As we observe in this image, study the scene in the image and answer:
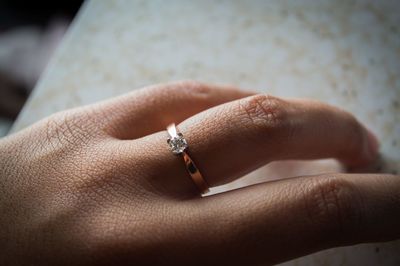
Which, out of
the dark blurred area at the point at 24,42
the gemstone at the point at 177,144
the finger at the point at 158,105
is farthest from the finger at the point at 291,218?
the dark blurred area at the point at 24,42

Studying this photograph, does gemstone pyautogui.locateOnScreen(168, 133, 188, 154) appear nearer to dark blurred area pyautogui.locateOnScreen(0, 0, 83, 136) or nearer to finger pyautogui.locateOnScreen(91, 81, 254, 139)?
finger pyautogui.locateOnScreen(91, 81, 254, 139)

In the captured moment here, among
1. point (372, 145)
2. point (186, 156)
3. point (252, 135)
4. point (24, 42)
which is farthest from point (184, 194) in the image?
point (24, 42)

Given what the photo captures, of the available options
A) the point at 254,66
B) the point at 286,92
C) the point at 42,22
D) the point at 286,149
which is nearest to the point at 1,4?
the point at 42,22

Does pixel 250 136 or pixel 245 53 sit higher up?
pixel 245 53

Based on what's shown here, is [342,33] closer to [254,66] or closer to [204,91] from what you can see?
[254,66]

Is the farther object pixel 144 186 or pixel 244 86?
pixel 244 86

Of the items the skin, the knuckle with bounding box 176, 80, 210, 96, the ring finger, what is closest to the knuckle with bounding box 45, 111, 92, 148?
the skin

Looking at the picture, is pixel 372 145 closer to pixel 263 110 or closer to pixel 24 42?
pixel 263 110
